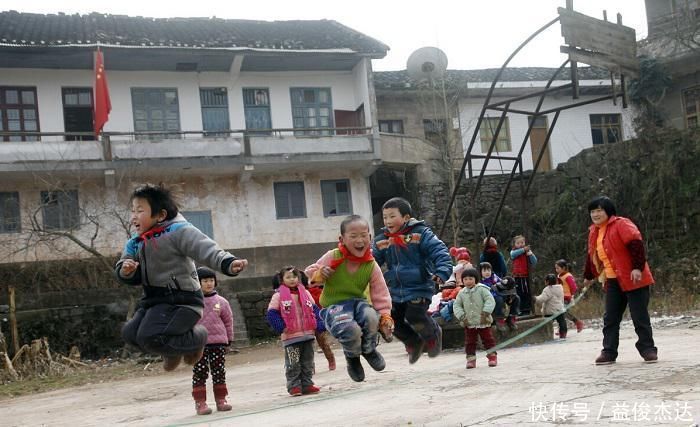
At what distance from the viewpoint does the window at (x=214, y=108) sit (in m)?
28.1

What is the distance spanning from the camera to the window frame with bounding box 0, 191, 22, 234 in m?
25.1

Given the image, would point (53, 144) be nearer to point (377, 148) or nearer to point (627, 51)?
point (377, 148)

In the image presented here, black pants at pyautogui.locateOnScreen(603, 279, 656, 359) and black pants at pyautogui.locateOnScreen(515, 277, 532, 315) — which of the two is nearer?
black pants at pyautogui.locateOnScreen(603, 279, 656, 359)

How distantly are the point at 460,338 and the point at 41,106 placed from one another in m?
17.8

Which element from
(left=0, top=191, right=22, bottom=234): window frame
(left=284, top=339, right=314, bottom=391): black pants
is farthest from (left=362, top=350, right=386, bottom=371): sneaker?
(left=0, top=191, right=22, bottom=234): window frame

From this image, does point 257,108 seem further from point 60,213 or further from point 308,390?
point 308,390

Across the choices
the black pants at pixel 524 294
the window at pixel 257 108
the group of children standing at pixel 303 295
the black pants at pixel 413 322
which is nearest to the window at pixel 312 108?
the window at pixel 257 108

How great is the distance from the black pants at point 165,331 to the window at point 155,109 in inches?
871

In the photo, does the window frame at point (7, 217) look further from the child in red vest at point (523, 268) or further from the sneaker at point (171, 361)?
the sneaker at point (171, 361)

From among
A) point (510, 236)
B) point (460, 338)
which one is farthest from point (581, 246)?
point (460, 338)

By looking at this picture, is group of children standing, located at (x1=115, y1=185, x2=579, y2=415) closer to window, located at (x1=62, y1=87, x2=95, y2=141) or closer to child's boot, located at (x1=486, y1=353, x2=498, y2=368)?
child's boot, located at (x1=486, y1=353, x2=498, y2=368)

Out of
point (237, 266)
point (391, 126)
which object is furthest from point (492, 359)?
point (391, 126)

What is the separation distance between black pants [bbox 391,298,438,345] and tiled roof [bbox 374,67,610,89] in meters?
24.0

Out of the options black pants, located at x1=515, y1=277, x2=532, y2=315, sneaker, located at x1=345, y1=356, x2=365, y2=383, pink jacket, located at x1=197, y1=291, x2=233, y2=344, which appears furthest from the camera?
black pants, located at x1=515, y1=277, x2=532, y2=315
